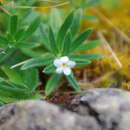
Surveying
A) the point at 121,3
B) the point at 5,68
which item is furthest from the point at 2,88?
the point at 121,3

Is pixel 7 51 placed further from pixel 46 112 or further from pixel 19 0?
pixel 46 112

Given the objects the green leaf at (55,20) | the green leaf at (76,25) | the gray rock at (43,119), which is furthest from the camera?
the green leaf at (55,20)

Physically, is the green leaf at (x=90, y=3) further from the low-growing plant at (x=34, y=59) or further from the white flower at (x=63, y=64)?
the white flower at (x=63, y=64)

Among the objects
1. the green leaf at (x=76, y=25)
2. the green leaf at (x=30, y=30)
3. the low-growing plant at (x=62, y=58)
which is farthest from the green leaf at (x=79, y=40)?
the green leaf at (x=30, y=30)

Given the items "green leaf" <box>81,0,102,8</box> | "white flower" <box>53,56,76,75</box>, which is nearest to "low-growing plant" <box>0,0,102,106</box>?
"white flower" <box>53,56,76,75</box>

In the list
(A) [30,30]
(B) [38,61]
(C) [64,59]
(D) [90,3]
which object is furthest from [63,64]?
(D) [90,3]

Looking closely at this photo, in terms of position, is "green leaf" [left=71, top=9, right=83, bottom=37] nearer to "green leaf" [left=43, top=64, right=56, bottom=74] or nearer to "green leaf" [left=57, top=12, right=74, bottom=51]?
"green leaf" [left=57, top=12, right=74, bottom=51]

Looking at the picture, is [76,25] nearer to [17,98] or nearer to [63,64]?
[63,64]
